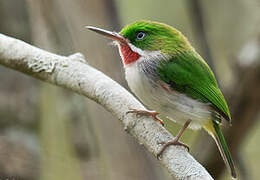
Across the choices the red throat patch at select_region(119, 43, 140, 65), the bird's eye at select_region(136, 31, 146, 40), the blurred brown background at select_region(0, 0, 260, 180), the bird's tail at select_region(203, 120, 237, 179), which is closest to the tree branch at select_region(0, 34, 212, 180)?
the red throat patch at select_region(119, 43, 140, 65)

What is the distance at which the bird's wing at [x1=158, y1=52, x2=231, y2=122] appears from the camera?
10.9 feet

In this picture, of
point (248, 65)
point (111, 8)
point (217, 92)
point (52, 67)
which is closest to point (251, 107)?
point (248, 65)

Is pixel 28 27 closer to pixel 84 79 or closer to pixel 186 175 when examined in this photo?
pixel 84 79

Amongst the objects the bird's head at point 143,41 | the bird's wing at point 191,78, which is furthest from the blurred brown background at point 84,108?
the bird's head at point 143,41

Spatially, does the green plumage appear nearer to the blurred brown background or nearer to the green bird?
the green bird

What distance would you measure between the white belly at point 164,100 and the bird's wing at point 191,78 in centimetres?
6

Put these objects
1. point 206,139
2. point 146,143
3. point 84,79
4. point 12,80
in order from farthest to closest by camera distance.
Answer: point 206,139, point 12,80, point 84,79, point 146,143

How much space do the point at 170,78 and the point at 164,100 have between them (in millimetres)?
155

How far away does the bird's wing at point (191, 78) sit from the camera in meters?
3.31

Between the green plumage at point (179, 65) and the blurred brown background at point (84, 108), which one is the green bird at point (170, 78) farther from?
the blurred brown background at point (84, 108)

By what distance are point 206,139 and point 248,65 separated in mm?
757

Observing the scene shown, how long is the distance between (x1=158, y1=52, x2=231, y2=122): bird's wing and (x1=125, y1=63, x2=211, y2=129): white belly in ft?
0.20

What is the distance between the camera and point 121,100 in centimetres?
307

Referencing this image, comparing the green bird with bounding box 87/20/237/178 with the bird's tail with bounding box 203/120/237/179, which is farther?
the bird's tail with bounding box 203/120/237/179
